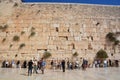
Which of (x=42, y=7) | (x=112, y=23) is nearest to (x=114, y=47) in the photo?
(x=112, y=23)

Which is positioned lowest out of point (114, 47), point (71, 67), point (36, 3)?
point (71, 67)

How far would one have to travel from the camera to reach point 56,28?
22.8 m

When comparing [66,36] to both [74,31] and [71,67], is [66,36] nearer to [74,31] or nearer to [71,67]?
[74,31]

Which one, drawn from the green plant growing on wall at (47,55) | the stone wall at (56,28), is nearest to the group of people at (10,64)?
the stone wall at (56,28)

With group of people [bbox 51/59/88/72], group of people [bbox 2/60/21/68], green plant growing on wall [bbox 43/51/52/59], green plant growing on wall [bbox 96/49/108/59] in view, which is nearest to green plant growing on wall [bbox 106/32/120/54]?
green plant growing on wall [bbox 96/49/108/59]

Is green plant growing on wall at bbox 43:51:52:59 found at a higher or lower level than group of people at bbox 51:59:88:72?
higher

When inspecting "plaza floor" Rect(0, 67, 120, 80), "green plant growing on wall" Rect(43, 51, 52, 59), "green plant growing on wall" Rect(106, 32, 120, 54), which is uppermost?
"green plant growing on wall" Rect(106, 32, 120, 54)

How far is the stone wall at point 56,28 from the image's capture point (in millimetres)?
22234

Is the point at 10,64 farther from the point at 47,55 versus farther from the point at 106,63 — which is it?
the point at 106,63

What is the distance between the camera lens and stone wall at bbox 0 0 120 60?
22234 millimetres

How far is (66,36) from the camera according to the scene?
22625 millimetres

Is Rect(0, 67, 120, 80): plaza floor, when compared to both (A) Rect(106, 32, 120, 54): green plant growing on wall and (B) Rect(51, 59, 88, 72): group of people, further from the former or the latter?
(A) Rect(106, 32, 120, 54): green plant growing on wall

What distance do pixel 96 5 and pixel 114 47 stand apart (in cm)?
349

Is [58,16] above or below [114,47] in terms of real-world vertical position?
above
